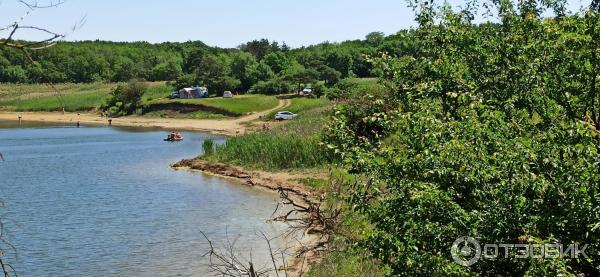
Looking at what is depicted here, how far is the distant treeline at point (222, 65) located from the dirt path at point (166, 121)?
719cm

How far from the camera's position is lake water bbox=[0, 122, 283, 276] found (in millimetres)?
20562

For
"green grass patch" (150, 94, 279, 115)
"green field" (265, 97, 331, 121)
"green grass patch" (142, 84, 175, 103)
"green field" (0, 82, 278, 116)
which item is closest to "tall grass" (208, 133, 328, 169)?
"green field" (0, 82, 278, 116)

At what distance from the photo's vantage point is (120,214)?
28.8m

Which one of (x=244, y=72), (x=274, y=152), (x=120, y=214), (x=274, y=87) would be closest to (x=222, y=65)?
(x=244, y=72)

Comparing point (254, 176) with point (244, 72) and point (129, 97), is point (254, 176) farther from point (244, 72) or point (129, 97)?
point (244, 72)

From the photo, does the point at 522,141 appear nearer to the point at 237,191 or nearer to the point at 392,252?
the point at 392,252

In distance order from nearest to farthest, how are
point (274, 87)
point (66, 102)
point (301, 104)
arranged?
1. point (301, 104)
2. point (274, 87)
3. point (66, 102)

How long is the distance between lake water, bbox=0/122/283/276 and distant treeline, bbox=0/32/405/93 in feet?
92.9

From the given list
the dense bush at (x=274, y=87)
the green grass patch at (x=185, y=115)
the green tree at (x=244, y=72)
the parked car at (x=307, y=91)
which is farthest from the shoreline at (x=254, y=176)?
the green tree at (x=244, y=72)

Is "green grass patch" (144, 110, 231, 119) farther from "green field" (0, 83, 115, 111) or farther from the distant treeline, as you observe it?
"green field" (0, 83, 115, 111)

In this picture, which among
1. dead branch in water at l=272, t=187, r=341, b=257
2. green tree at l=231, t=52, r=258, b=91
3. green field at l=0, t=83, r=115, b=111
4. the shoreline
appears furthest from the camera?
green field at l=0, t=83, r=115, b=111

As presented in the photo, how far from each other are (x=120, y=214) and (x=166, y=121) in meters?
63.3

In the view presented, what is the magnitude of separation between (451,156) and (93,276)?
13.8 meters

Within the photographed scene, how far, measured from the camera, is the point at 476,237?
7.73m
